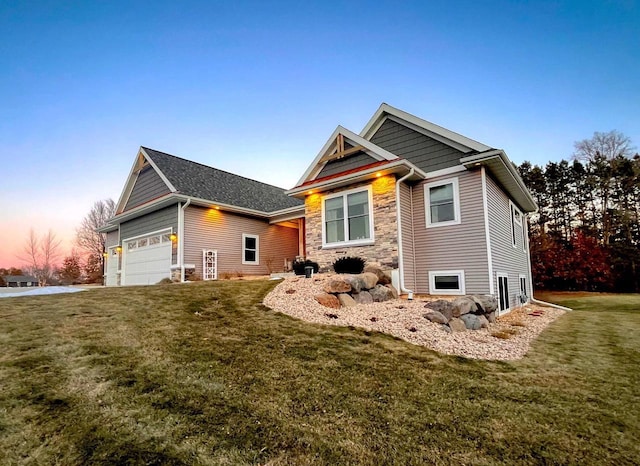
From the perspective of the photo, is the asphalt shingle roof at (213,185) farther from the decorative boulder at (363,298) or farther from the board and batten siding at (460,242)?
the decorative boulder at (363,298)

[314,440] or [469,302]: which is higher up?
[469,302]

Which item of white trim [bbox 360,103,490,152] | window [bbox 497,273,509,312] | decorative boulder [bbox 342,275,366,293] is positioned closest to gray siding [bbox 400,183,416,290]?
white trim [bbox 360,103,490,152]

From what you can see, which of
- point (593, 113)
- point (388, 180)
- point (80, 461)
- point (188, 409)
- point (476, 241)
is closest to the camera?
point (80, 461)

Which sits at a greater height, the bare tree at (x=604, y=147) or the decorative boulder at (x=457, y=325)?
the bare tree at (x=604, y=147)

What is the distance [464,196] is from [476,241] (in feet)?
4.58

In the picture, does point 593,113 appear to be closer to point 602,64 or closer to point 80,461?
point 602,64

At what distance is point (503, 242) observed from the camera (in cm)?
1090

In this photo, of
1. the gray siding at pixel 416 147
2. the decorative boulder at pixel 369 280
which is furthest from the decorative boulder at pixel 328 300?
the gray siding at pixel 416 147

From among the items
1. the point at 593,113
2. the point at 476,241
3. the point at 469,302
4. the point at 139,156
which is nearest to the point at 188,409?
the point at 469,302

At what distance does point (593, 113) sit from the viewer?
15.0m

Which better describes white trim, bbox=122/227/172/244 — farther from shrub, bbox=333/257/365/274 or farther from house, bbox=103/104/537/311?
shrub, bbox=333/257/365/274

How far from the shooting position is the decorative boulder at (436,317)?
661 centimetres

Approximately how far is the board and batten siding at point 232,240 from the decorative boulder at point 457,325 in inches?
403

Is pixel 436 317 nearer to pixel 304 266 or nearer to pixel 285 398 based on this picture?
pixel 285 398
